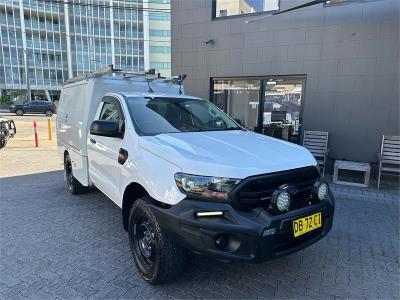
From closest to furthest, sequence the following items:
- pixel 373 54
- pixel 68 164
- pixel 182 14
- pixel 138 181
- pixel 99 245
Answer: pixel 138 181
pixel 99 245
pixel 68 164
pixel 373 54
pixel 182 14

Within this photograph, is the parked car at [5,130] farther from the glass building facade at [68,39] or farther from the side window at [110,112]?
the glass building facade at [68,39]

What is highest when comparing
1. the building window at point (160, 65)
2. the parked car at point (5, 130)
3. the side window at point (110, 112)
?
the building window at point (160, 65)

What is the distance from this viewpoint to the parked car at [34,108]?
32.7 meters

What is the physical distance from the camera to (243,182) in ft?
8.13

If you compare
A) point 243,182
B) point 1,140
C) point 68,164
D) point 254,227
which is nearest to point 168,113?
point 243,182

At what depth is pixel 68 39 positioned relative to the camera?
53.1 metres

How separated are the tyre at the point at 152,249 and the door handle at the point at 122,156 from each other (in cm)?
59

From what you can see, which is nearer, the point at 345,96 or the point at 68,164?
the point at 68,164

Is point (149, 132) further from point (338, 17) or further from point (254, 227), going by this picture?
point (338, 17)

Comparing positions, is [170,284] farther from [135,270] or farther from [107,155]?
[107,155]

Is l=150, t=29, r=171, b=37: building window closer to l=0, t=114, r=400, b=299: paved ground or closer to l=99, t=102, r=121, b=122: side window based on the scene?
l=0, t=114, r=400, b=299: paved ground

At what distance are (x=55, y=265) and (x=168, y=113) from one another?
2.14m

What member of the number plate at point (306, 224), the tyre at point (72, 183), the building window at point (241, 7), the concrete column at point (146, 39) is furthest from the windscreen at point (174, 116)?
the concrete column at point (146, 39)

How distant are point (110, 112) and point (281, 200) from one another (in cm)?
265
